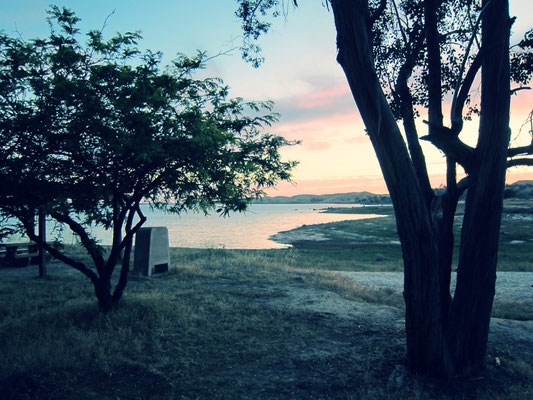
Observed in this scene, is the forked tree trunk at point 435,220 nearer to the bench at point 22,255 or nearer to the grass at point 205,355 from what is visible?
the grass at point 205,355

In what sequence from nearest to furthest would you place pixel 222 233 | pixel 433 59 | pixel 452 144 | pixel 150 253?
1. pixel 452 144
2. pixel 433 59
3. pixel 150 253
4. pixel 222 233

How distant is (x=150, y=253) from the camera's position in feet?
49.3

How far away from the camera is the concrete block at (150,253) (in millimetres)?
15031

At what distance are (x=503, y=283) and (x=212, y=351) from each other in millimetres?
13547

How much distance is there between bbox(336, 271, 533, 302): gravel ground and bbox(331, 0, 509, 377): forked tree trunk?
27.1 ft

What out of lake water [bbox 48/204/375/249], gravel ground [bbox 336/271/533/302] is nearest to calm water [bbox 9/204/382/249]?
lake water [bbox 48/204/375/249]

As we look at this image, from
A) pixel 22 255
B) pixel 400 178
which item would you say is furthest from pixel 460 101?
pixel 22 255

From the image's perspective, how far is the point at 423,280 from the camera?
17.9ft

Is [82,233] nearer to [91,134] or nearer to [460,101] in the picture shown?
[91,134]

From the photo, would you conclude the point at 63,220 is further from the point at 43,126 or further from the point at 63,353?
the point at 63,353

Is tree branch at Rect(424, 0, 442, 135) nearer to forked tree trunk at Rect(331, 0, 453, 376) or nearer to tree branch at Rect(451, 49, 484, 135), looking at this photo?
tree branch at Rect(451, 49, 484, 135)

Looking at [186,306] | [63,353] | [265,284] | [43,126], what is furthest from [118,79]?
[265,284]

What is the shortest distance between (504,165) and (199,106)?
5.84 metres

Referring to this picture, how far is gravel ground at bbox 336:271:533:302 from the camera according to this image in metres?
13.3
